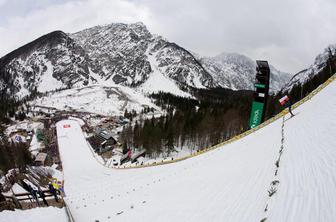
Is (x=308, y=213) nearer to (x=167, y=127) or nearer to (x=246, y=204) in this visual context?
(x=246, y=204)

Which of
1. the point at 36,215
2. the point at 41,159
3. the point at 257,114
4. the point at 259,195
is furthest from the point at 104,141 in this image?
the point at 259,195

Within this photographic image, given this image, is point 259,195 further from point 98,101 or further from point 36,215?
point 98,101

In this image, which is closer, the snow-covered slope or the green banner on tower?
the snow-covered slope

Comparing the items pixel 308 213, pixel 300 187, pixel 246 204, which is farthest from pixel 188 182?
pixel 308 213

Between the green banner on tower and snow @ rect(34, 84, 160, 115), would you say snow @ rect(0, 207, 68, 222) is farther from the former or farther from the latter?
snow @ rect(34, 84, 160, 115)

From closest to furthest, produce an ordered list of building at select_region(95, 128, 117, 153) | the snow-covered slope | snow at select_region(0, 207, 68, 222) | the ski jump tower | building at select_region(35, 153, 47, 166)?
the snow-covered slope, snow at select_region(0, 207, 68, 222), the ski jump tower, building at select_region(35, 153, 47, 166), building at select_region(95, 128, 117, 153)

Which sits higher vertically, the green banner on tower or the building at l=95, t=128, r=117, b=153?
the green banner on tower

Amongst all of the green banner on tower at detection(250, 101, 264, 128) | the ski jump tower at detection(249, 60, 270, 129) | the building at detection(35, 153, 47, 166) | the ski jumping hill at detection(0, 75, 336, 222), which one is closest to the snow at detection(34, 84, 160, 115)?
the building at detection(35, 153, 47, 166)
